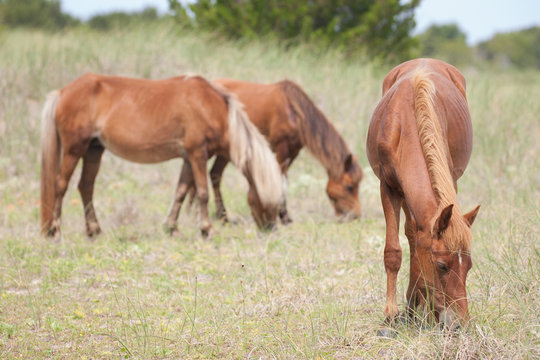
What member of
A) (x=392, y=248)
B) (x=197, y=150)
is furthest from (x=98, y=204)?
(x=392, y=248)

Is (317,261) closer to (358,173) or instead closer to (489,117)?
(358,173)

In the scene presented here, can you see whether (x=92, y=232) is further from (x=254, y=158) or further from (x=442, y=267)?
(x=442, y=267)

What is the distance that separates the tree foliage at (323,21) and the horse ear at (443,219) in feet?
43.5

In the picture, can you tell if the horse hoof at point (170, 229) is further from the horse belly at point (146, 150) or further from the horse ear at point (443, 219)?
the horse ear at point (443, 219)

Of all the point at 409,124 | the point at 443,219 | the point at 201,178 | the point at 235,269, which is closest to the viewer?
the point at 443,219

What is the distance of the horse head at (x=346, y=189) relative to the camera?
7.90 m

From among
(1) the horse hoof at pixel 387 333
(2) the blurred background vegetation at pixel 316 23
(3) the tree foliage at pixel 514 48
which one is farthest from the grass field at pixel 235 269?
(3) the tree foliage at pixel 514 48

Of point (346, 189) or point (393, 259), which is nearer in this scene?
point (393, 259)

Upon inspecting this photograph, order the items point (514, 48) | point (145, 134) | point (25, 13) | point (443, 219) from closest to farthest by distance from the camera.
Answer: point (443, 219) < point (145, 134) < point (25, 13) < point (514, 48)

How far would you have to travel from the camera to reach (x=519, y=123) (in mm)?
11602

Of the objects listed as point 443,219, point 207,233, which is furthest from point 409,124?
point 207,233

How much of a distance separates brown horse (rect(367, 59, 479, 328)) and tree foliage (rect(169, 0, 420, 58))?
482 inches

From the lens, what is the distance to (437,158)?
3219 mm

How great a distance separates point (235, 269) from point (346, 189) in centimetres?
297
